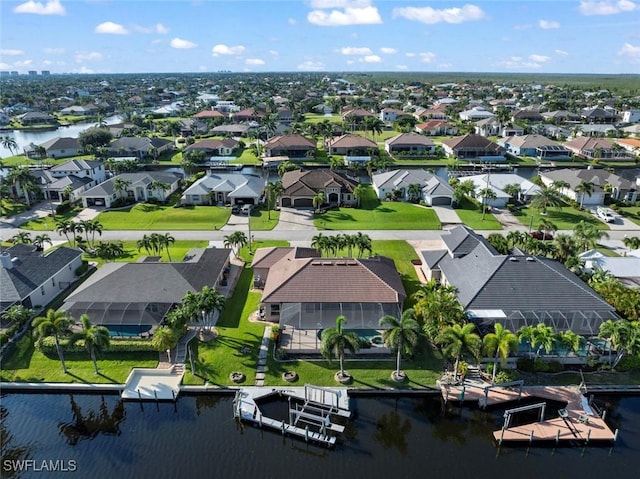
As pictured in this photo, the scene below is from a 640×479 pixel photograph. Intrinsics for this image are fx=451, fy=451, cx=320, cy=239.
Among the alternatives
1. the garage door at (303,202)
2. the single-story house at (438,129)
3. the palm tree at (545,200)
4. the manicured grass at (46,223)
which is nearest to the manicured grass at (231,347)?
the garage door at (303,202)

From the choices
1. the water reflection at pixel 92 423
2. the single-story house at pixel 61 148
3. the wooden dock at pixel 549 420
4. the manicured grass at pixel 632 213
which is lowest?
the water reflection at pixel 92 423

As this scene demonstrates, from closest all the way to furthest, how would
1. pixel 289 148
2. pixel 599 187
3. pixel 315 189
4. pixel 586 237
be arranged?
pixel 586 237 < pixel 599 187 < pixel 315 189 < pixel 289 148

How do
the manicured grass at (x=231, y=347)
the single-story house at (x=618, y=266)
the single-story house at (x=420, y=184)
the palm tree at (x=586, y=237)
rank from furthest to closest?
the single-story house at (x=420, y=184)
the palm tree at (x=586, y=237)
the single-story house at (x=618, y=266)
the manicured grass at (x=231, y=347)

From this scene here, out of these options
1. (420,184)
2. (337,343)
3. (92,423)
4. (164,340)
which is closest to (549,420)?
(337,343)

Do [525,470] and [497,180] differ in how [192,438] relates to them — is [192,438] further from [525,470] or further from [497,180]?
[497,180]

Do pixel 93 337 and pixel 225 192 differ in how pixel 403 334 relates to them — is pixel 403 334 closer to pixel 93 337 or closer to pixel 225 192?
pixel 93 337

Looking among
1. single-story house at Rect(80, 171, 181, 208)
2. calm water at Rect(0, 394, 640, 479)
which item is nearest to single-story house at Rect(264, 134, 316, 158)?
single-story house at Rect(80, 171, 181, 208)

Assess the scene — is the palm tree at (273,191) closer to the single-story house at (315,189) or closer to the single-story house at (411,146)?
the single-story house at (315,189)
